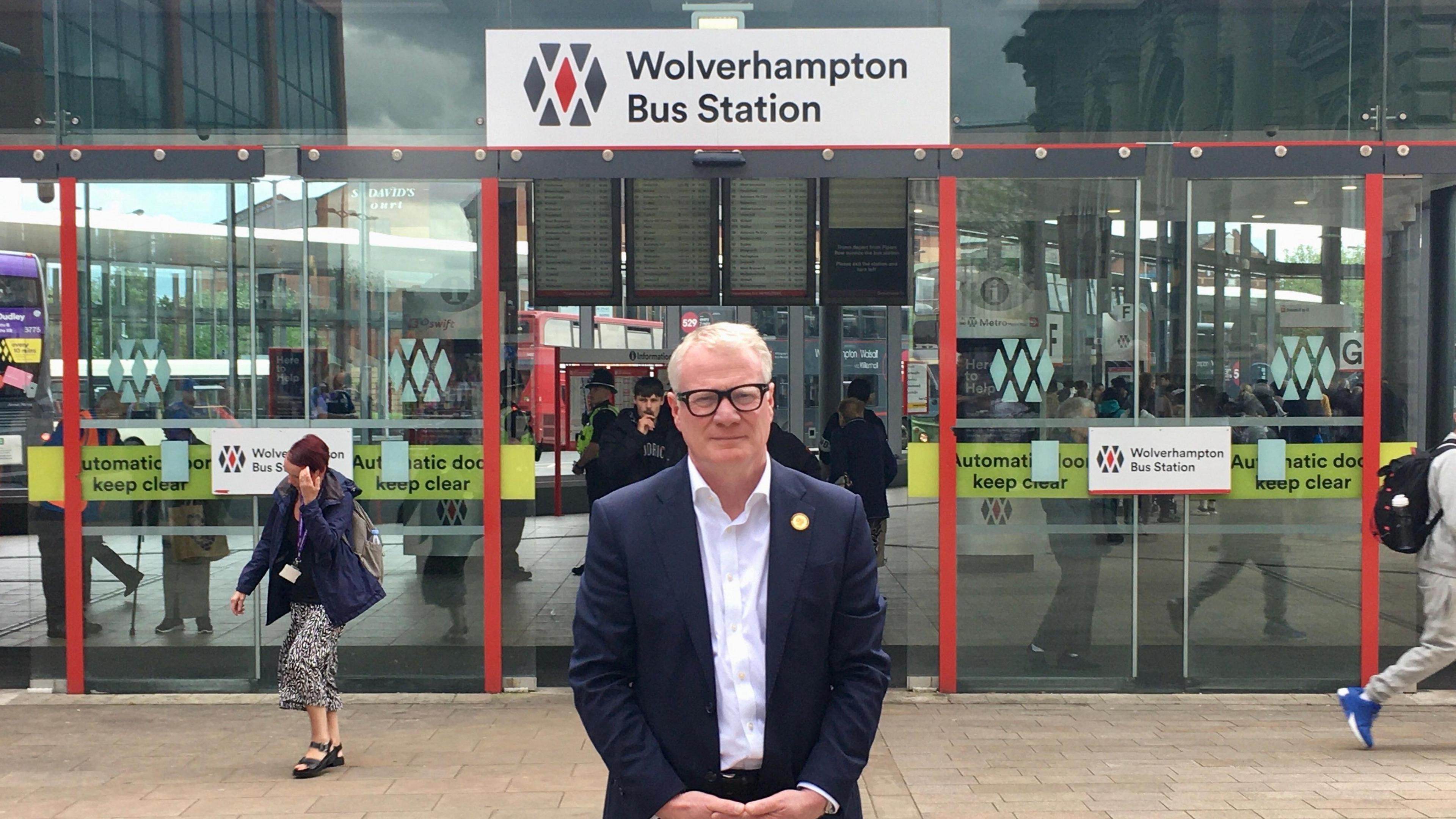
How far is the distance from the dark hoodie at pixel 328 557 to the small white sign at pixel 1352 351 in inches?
213

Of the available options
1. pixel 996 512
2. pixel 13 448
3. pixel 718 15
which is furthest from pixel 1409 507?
pixel 13 448

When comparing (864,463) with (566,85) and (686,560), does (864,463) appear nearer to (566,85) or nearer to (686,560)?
(566,85)

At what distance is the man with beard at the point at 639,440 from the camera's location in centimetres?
786

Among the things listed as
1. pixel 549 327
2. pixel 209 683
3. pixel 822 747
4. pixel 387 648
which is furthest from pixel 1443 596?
pixel 549 327

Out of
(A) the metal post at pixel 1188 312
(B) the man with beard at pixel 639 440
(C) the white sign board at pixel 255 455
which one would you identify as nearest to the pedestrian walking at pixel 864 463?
(B) the man with beard at pixel 639 440

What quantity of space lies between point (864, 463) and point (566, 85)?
13.8 ft

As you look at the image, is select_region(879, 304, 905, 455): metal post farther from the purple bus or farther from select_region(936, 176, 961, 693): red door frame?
the purple bus

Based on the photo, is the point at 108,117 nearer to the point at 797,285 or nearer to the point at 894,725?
the point at 797,285

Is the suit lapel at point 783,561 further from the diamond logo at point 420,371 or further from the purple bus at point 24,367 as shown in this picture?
the purple bus at point 24,367

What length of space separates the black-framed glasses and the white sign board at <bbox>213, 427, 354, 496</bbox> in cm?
519

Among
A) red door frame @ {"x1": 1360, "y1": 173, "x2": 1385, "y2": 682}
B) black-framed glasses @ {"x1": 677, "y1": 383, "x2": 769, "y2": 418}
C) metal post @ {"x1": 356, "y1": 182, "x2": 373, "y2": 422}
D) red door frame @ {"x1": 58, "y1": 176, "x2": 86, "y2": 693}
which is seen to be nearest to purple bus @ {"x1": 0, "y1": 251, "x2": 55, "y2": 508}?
red door frame @ {"x1": 58, "y1": 176, "x2": 86, "y2": 693}

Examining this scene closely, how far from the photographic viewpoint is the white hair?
2.74 m

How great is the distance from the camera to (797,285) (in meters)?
8.46

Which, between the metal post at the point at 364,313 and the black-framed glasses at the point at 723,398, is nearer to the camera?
the black-framed glasses at the point at 723,398
